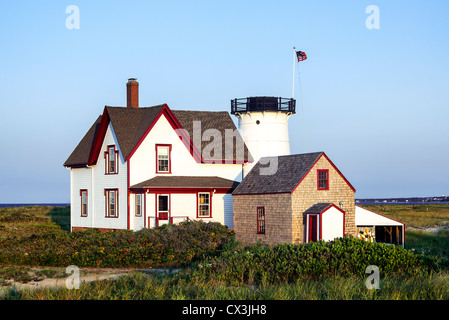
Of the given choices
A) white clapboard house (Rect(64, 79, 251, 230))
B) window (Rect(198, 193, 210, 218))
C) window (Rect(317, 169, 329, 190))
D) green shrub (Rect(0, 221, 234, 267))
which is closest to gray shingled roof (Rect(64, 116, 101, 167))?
white clapboard house (Rect(64, 79, 251, 230))

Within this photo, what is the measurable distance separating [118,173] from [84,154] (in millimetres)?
5501

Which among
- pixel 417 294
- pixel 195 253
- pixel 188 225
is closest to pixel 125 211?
pixel 188 225

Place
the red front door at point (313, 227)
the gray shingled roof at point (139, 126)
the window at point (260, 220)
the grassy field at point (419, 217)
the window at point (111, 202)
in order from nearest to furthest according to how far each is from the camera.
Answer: the red front door at point (313, 227) → the window at point (260, 220) → the gray shingled roof at point (139, 126) → the window at point (111, 202) → the grassy field at point (419, 217)

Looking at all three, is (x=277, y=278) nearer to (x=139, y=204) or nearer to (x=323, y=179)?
(x=323, y=179)

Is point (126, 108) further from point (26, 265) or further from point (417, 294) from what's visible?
point (417, 294)

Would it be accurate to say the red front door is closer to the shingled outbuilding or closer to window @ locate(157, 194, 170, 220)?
the shingled outbuilding

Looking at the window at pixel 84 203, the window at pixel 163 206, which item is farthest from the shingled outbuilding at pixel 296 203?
the window at pixel 84 203

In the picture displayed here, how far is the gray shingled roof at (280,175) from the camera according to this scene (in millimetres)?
31250

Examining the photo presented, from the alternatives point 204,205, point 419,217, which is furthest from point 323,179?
point 419,217

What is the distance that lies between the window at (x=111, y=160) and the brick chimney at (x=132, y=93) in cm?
475

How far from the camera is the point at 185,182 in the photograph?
36.7 metres

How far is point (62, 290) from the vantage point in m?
14.9

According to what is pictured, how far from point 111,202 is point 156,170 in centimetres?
370

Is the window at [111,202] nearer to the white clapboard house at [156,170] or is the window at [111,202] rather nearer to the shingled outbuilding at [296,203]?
the white clapboard house at [156,170]
